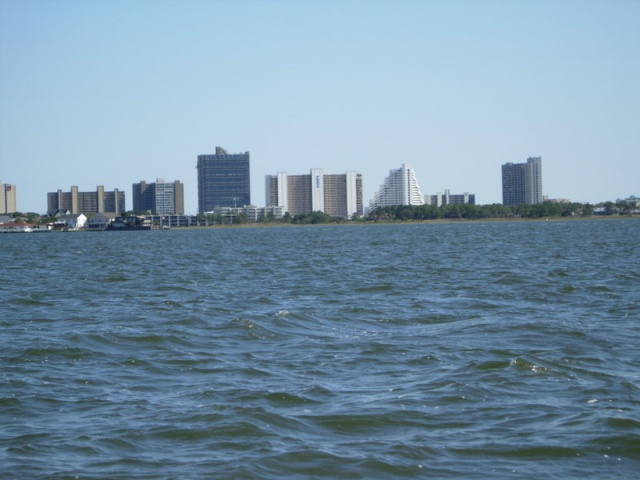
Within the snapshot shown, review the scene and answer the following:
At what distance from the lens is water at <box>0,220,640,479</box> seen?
401 inches

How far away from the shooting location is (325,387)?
44.5ft

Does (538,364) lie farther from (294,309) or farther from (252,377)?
(294,309)

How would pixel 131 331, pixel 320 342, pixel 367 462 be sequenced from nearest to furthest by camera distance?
pixel 367 462 < pixel 320 342 < pixel 131 331

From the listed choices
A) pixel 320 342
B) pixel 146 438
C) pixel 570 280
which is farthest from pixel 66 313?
pixel 570 280

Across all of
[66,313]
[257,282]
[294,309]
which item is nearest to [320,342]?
[294,309]

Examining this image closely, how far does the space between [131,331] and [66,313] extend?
16.7ft

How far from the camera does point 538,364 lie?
1499 cm

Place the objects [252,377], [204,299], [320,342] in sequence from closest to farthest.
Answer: [252,377], [320,342], [204,299]

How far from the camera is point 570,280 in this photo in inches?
1276

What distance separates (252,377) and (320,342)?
383cm

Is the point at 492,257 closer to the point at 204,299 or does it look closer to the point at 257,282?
the point at 257,282

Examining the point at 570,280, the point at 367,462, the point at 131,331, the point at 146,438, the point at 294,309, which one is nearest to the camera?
the point at 367,462

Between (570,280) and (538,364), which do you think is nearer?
(538,364)

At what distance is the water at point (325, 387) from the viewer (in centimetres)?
1020
